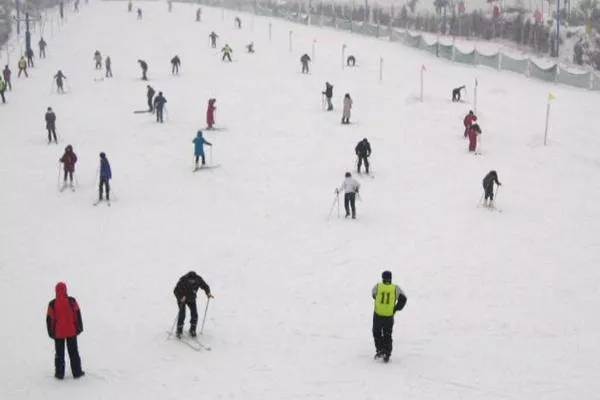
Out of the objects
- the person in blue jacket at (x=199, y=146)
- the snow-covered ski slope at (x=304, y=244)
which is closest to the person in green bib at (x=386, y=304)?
the snow-covered ski slope at (x=304, y=244)

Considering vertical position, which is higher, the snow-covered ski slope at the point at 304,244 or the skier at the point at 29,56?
the skier at the point at 29,56

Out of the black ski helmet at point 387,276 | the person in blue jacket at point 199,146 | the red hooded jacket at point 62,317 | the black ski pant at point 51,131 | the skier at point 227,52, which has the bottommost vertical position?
the black ski pant at point 51,131

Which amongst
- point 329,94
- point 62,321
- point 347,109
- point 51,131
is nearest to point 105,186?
point 51,131

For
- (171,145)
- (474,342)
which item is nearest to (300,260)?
(474,342)

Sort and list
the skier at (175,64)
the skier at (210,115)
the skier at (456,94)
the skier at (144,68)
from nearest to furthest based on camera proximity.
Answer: the skier at (210,115), the skier at (456,94), the skier at (144,68), the skier at (175,64)

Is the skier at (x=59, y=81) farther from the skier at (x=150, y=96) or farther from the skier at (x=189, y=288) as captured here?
the skier at (x=189, y=288)

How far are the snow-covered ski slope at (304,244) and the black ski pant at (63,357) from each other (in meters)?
0.22

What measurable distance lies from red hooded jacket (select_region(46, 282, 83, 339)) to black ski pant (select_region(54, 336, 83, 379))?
12cm

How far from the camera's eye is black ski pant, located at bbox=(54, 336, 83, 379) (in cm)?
1098

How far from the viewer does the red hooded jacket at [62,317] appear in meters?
10.8

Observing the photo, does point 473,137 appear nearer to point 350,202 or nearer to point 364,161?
point 364,161

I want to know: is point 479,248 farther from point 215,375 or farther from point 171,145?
point 171,145

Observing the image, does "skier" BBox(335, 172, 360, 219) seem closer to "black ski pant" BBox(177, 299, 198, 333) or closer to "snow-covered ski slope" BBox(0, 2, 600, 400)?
"snow-covered ski slope" BBox(0, 2, 600, 400)

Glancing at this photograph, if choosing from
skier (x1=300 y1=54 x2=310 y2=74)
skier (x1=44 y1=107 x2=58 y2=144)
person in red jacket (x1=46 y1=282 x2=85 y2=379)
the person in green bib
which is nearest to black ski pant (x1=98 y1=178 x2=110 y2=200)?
skier (x1=44 y1=107 x2=58 y2=144)
